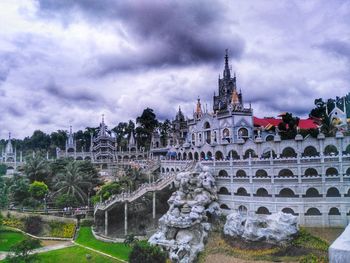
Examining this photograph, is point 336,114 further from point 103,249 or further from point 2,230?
point 2,230

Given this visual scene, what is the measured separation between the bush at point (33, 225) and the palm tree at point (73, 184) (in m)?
6.62

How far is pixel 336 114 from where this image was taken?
157 feet

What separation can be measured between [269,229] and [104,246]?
19.8 m

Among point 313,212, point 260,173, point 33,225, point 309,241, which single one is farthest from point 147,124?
point 309,241

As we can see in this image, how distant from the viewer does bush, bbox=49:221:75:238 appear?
43.6 metres

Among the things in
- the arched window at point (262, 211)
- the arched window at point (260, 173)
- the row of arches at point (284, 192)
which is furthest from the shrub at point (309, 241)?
the arched window at point (260, 173)

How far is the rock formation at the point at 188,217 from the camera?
3300cm

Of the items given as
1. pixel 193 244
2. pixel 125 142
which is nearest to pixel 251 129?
pixel 193 244

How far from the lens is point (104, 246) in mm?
39094

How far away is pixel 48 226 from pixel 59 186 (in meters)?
9.11

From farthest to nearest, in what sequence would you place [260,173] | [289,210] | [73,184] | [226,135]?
1. [226,135]
2. [73,184]
3. [260,173]
4. [289,210]

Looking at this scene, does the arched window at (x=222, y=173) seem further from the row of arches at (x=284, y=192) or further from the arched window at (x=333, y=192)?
the arched window at (x=333, y=192)

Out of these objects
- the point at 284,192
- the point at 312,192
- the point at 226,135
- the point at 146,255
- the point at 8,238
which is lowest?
the point at 8,238

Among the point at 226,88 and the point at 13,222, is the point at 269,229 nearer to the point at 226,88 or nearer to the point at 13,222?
the point at 13,222
